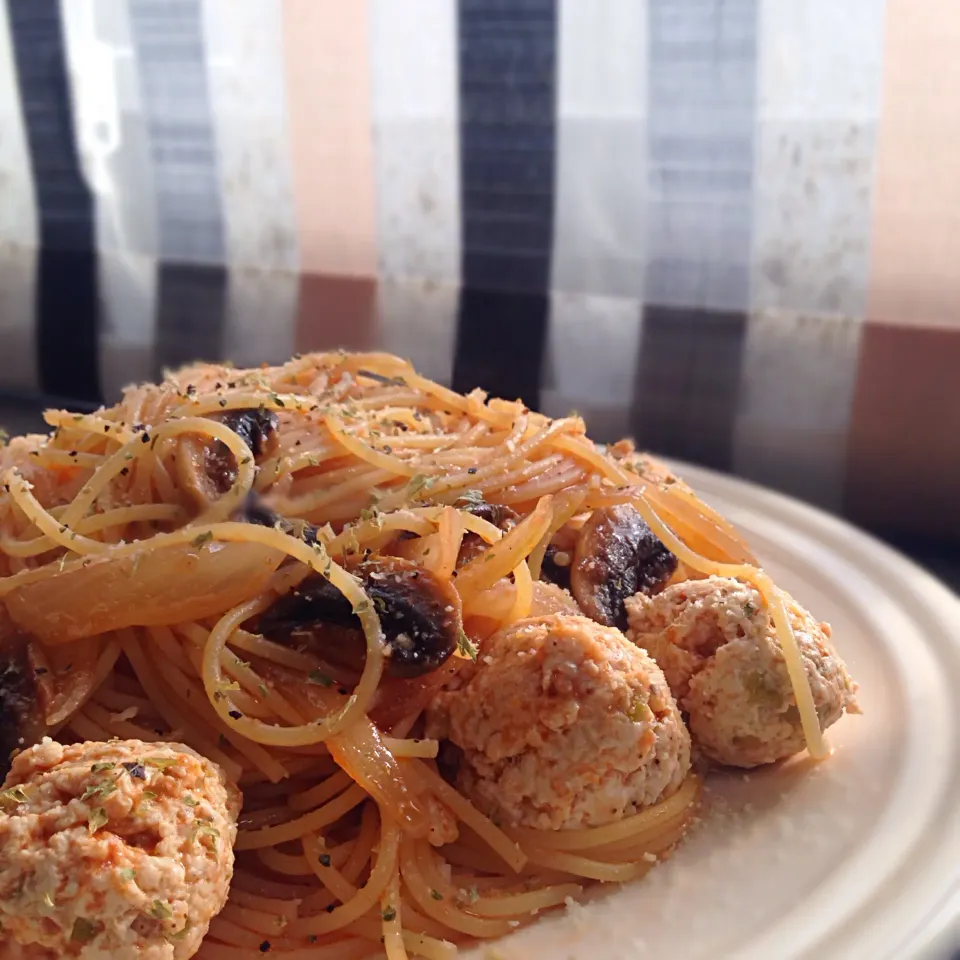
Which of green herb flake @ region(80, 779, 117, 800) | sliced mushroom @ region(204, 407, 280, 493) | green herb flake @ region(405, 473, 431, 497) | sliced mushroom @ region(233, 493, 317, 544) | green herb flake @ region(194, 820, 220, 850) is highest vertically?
sliced mushroom @ region(204, 407, 280, 493)

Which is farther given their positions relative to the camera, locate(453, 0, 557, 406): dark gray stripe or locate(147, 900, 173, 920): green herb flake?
locate(453, 0, 557, 406): dark gray stripe

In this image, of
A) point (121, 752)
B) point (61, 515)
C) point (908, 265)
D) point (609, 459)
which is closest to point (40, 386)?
point (61, 515)

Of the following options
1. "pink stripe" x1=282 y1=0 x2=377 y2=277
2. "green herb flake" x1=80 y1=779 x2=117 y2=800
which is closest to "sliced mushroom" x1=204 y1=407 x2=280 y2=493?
"green herb flake" x1=80 y1=779 x2=117 y2=800

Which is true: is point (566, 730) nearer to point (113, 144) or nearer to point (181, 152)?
point (181, 152)

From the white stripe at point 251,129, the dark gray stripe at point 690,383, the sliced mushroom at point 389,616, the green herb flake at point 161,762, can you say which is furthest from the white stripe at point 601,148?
the green herb flake at point 161,762

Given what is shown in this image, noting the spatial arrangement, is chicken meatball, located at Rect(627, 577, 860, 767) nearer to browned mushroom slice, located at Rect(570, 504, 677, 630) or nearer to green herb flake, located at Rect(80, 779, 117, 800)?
browned mushroom slice, located at Rect(570, 504, 677, 630)

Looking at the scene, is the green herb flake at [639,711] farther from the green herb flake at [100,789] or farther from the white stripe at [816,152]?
the white stripe at [816,152]

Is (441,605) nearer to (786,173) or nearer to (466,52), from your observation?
(786,173)
